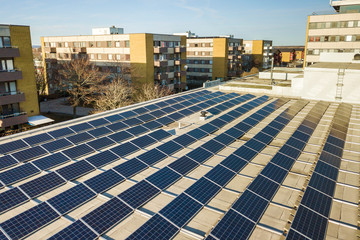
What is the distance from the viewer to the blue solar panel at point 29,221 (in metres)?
9.00

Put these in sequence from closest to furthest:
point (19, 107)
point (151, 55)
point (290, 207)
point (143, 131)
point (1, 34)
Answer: point (290, 207) < point (143, 131) < point (1, 34) < point (19, 107) < point (151, 55)

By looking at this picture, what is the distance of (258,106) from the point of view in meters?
29.2

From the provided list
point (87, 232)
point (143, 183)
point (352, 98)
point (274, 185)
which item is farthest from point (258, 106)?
point (87, 232)

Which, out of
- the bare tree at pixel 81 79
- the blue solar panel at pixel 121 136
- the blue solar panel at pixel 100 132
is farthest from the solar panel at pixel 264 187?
the bare tree at pixel 81 79

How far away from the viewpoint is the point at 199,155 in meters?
15.5

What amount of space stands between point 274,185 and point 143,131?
11093 mm

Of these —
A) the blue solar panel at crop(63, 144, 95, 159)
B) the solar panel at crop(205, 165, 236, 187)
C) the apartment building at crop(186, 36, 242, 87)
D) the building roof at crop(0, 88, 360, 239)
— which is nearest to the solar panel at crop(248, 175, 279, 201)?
the building roof at crop(0, 88, 360, 239)

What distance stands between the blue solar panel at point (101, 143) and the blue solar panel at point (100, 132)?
1018mm

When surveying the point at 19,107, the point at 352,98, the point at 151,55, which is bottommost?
the point at 19,107

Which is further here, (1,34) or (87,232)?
(1,34)

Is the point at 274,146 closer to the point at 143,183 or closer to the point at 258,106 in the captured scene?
the point at 143,183

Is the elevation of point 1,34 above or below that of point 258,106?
above

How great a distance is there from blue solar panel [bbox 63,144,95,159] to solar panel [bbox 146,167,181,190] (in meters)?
5.53

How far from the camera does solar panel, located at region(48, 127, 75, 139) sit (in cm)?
1809
